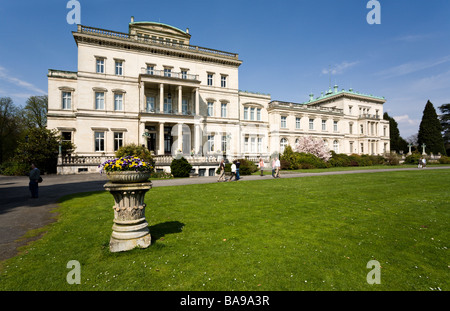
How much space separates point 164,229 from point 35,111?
56501 millimetres

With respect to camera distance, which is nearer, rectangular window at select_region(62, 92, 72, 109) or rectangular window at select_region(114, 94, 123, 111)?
rectangular window at select_region(62, 92, 72, 109)

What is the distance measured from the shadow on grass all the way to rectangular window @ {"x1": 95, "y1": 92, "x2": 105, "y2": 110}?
30336 mm

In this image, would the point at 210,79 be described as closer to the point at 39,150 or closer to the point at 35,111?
the point at 39,150

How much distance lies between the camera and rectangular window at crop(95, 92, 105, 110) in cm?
3057

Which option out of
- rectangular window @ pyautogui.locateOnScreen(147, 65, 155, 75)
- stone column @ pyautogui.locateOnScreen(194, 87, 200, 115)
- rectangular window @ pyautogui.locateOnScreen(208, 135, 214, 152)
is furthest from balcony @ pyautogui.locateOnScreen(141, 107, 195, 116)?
rectangular window @ pyautogui.locateOnScreen(147, 65, 155, 75)

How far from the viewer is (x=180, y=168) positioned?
2334 cm

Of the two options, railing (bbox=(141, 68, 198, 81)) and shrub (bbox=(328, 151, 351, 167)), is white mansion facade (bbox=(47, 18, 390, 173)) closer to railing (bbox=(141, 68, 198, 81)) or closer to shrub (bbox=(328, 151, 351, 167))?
railing (bbox=(141, 68, 198, 81))

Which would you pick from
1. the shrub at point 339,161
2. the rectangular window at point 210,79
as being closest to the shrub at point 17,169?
the rectangular window at point 210,79

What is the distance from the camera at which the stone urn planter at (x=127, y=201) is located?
4900 mm

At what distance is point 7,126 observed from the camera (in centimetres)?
3850

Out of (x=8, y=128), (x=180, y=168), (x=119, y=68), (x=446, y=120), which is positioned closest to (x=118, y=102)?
(x=119, y=68)

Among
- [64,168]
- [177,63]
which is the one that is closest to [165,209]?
[64,168]
